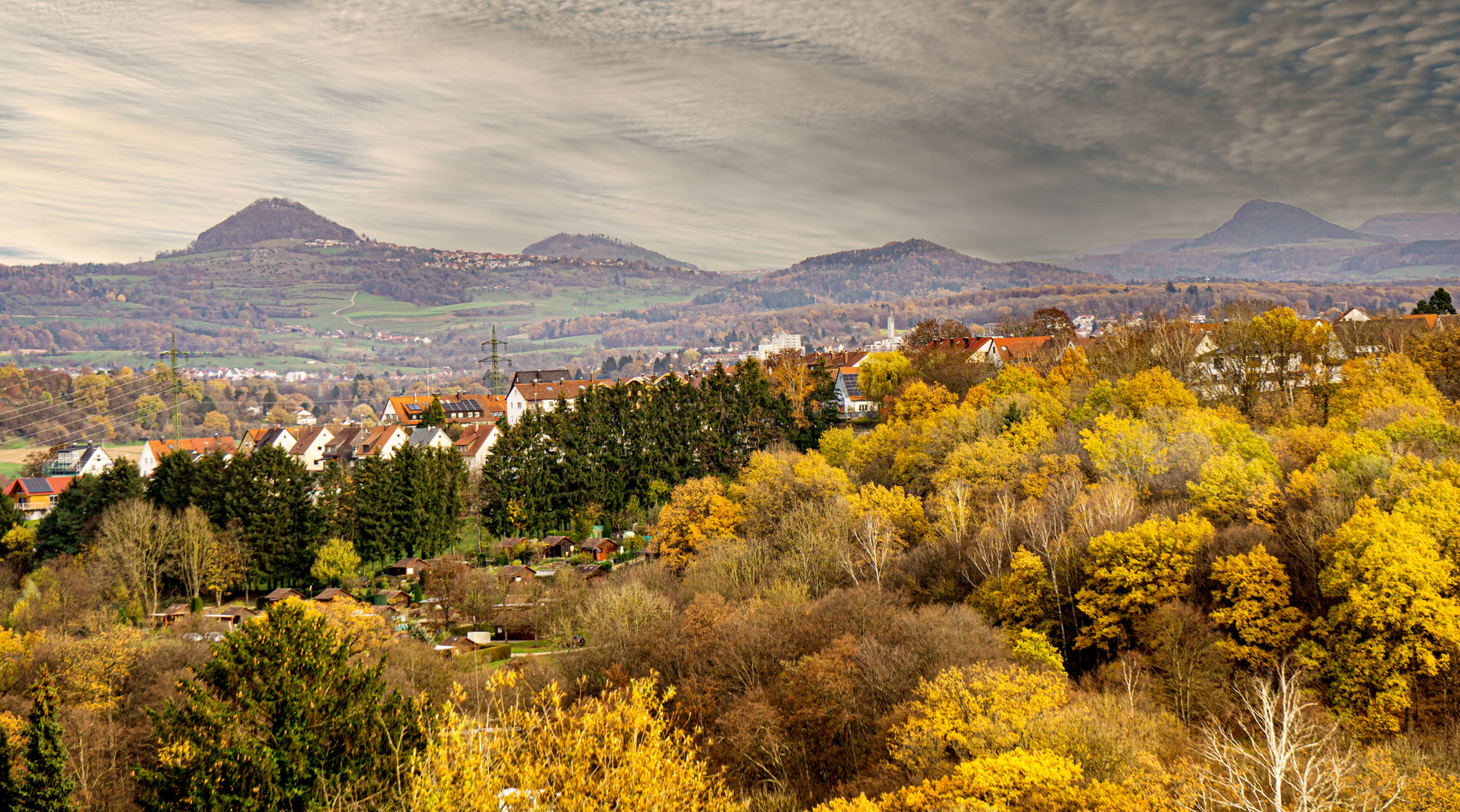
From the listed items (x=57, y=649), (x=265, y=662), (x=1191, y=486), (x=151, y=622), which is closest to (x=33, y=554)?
(x=151, y=622)

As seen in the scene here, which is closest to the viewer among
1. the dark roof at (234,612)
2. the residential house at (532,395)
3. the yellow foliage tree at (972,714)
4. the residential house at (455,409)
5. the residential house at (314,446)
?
the yellow foliage tree at (972,714)

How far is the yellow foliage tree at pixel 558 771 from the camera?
49.3 feet

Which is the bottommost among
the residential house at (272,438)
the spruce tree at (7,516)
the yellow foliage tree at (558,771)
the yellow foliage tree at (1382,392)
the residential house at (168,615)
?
the residential house at (168,615)

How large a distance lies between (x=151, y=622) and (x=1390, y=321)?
347 ft

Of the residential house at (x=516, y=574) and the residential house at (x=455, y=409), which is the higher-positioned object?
the residential house at (x=455, y=409)

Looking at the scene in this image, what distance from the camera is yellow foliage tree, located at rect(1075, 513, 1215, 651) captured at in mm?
38094

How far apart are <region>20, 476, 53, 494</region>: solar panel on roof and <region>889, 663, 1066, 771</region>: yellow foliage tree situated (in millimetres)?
112920

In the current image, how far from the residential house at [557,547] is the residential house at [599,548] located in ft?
6.50

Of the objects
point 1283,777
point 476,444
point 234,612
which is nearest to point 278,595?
point 234,612

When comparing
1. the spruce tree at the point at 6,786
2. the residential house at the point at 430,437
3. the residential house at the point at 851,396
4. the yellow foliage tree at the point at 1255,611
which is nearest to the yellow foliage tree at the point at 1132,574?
the yellow foliage tree at the point at 1255,611

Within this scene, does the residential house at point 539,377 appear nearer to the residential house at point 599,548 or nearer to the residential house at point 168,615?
the residential house at point 599,548

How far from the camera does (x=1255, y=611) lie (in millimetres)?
34781

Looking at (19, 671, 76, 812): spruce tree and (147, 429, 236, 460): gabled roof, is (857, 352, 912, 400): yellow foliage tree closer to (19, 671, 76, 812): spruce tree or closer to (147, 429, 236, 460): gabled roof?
(19, 671, 76, 812): spruce tree

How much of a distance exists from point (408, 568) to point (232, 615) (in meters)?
12.3
